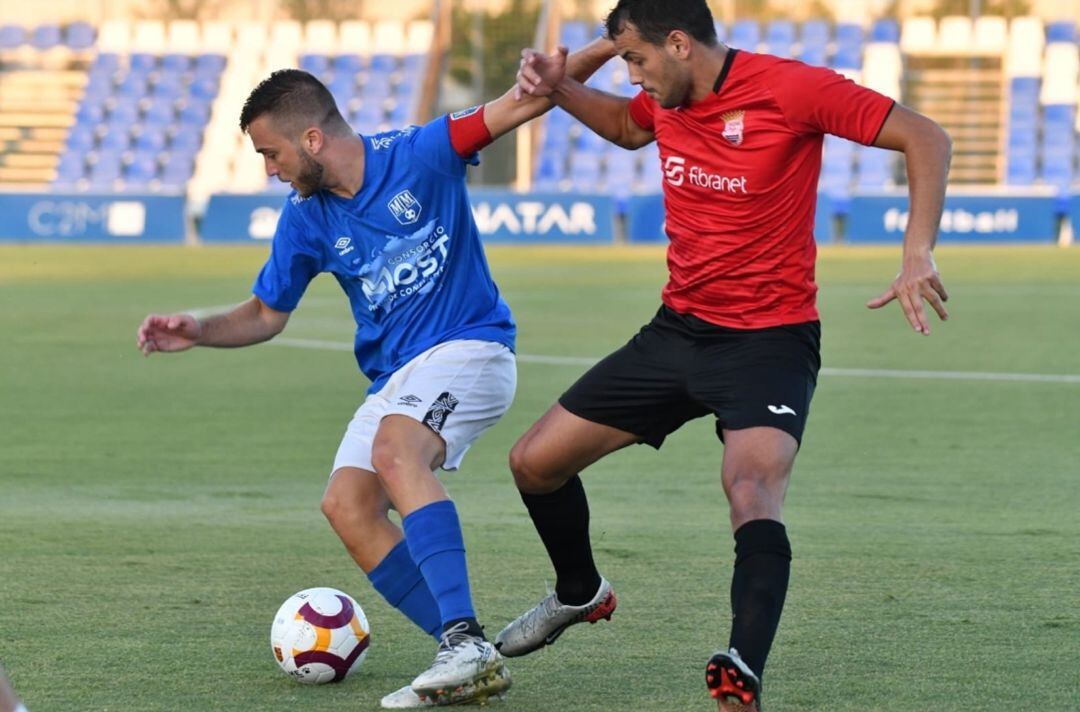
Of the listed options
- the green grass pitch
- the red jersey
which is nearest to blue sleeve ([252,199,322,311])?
the green grass pitch

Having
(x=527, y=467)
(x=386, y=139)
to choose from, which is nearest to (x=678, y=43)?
(x=386, y=139)

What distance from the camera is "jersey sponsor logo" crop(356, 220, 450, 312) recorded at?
5402mm

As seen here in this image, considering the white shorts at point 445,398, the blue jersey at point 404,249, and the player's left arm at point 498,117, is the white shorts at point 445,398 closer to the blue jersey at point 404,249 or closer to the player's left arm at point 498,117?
the blue jersey at point 404,249

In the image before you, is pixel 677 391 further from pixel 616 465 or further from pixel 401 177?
pixel 616 465

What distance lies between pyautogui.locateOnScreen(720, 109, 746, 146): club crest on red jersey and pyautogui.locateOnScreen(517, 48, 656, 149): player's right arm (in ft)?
1.31

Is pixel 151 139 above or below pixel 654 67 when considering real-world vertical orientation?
below

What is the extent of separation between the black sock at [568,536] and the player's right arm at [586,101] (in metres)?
1.08

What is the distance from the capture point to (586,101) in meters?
5.59

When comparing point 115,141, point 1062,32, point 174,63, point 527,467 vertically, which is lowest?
point 115,141

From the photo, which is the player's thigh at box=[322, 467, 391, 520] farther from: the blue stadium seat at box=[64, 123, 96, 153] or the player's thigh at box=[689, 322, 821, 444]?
the blue stadium seat at box=[64, 123, 96, 153]

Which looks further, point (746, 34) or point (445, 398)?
point (746, 34)

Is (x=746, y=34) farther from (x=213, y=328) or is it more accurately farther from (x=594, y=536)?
(x=213, y=328)

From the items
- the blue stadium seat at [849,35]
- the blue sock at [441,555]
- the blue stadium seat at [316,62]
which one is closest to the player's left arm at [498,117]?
the blue sock at [441,555]

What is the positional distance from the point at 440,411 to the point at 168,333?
0.94m
